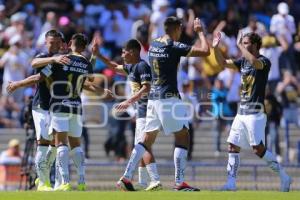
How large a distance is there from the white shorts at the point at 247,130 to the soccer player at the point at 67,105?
258 cm

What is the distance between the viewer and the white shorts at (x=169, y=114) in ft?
56.9

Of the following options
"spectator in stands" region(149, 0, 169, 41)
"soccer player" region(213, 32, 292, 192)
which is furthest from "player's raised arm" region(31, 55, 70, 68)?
"spectator in stands" region(149, 0, 169, 41)

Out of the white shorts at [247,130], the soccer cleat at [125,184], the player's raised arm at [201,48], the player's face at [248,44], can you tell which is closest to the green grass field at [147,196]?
the soccer cleat at [125,184]

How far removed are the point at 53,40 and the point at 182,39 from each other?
32.3ft

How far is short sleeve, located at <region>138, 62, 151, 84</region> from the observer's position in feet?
58.1

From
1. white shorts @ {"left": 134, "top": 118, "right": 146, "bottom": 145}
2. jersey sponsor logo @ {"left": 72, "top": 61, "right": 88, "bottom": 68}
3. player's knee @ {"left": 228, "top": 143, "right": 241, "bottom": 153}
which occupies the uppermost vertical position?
jersey sponsor logo @ {"left": 72, "top": 61, "right": 88, "bottom": 68}

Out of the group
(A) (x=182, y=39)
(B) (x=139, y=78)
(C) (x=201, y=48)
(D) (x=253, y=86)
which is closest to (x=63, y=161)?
(B) (x=139, y=78)

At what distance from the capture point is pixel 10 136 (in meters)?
27.1

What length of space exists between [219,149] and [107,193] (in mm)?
9624

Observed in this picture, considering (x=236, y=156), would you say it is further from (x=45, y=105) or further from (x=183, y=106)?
(x=45, y=105)

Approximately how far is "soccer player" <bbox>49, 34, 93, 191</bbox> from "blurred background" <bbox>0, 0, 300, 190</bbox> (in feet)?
17.0

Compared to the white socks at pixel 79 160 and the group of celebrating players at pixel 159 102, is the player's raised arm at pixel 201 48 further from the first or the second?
the white socks at pixel 79 160

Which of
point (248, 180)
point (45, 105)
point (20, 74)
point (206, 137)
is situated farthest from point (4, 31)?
point (45, 105)

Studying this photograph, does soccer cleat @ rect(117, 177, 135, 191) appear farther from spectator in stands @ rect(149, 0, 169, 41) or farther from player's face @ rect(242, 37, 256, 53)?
spectator in stands @ rect(149, 0, 169, 41)
